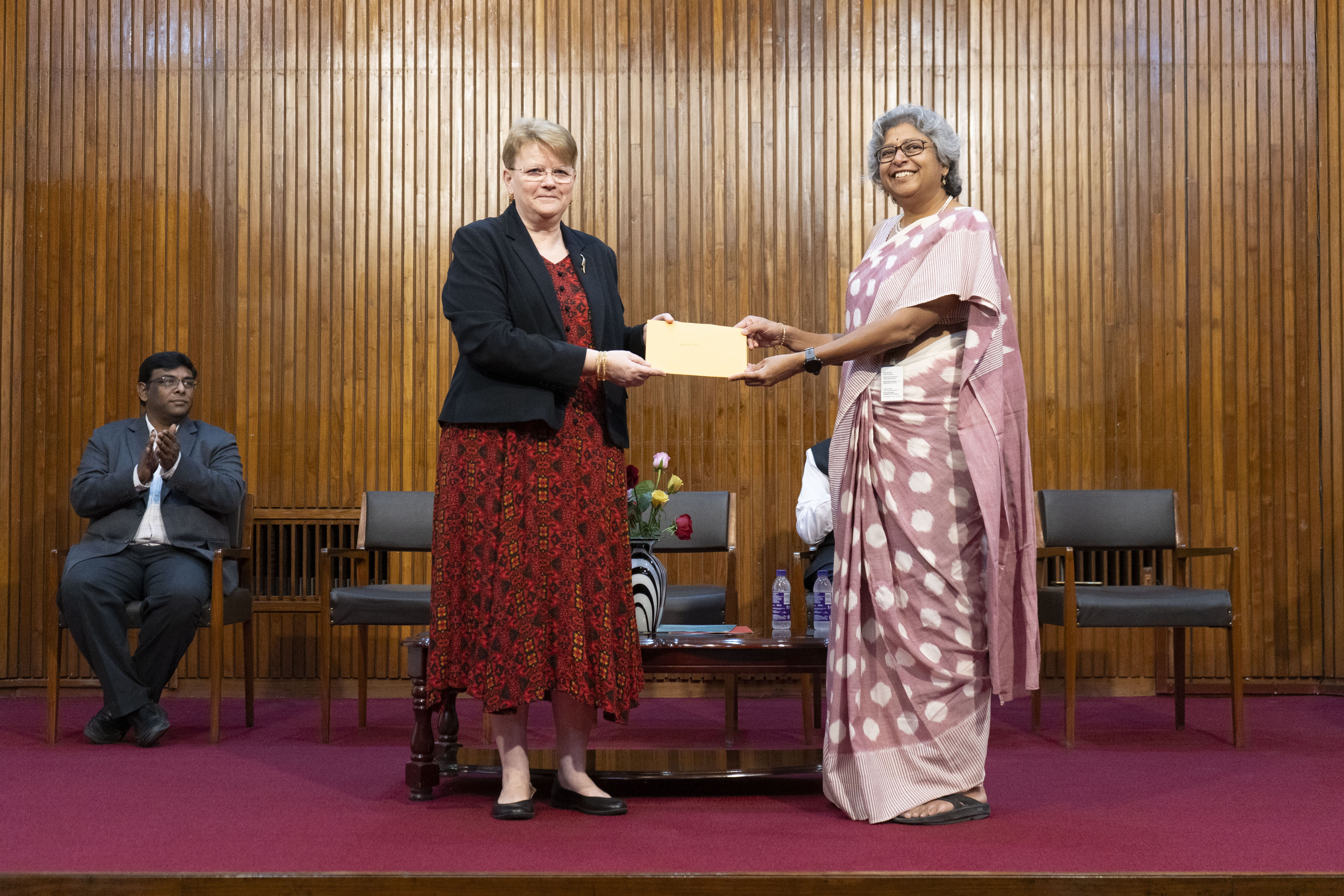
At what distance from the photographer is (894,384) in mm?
2857

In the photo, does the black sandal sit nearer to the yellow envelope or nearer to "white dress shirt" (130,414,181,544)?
the yellow envelope

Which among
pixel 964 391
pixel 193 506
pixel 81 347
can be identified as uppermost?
pixel 81 347

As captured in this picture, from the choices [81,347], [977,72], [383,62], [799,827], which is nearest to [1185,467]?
[977,72]

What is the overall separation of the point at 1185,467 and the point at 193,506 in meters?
4.13

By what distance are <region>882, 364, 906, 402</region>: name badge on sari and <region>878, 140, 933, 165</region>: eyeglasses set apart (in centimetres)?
51

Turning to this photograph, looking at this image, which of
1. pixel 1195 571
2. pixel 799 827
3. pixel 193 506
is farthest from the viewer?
pixel 1195 571

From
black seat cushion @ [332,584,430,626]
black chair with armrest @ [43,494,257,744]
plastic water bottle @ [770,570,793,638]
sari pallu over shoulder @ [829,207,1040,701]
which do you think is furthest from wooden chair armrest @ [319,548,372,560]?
sari pallu over shoulder @ [829,207,1040,701]

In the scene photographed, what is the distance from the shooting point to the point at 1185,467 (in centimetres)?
518

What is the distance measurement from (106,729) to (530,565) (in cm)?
218

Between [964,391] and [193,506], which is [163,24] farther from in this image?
[964,391]

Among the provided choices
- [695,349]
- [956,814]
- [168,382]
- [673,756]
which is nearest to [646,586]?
[673,756]

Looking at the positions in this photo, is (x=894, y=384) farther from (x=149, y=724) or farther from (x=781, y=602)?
(x=149, y=724)
